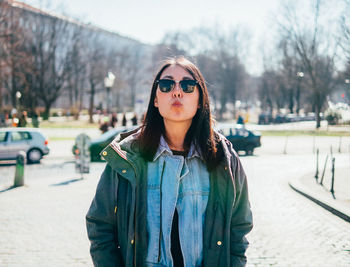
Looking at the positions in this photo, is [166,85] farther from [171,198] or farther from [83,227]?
[83,227]

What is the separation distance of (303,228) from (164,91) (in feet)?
18.1

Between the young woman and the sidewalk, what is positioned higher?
the young woman

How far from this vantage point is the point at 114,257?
7.86 ft

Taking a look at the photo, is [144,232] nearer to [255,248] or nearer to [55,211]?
[255,248]

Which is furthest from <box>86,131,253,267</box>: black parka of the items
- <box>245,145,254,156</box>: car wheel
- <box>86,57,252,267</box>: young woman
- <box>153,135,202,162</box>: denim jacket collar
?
<box>245,145,254,156</box>: car wheel

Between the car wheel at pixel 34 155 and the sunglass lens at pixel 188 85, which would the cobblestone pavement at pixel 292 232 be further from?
the car wheel at pixel 34 155

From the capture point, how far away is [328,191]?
10.4m

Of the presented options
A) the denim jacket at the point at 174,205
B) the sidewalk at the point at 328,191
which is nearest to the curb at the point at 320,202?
the sidewalk at the point at 328,191

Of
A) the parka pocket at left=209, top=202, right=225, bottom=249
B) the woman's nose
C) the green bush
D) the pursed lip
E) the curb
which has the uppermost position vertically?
the woman's nose

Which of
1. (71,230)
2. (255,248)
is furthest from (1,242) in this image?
(255,248)

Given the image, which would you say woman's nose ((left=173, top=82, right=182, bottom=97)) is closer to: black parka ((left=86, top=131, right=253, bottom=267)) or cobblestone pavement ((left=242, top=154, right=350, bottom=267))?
black parka ((left=86, top=131, right=253, bottom=267))

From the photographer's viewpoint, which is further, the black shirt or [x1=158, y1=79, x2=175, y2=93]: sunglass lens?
[x1=158, y1=79, x2=175, y2=93]: sunglass lens

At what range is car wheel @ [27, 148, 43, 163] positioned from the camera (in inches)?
693

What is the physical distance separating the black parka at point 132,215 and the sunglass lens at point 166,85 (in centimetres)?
37
